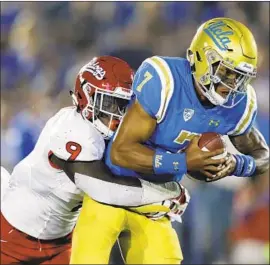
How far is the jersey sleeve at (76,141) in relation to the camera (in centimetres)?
189

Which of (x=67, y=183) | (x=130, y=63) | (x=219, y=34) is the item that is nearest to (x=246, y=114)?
(x=219, y=34)

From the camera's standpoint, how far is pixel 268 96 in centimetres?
306

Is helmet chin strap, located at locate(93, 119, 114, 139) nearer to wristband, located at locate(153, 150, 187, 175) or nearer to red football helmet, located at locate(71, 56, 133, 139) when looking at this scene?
red football helmet, located at locate(71, 56, 133, 139)

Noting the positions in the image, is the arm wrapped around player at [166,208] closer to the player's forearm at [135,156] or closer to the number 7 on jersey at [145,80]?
the player's forearm at [135,156]

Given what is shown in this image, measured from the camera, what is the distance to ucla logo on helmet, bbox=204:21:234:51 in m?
1.85

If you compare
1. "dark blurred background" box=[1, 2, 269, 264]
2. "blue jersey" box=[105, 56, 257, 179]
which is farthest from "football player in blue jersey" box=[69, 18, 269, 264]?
"dark blurred background" box=[1, 2, 269, 264]

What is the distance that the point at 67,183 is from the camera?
1.99 metres

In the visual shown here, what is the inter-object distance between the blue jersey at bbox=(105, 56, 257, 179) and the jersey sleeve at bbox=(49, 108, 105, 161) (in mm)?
62

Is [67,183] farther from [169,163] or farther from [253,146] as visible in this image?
[253,146]

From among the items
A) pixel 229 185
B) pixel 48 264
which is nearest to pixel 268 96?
pixel 229 185

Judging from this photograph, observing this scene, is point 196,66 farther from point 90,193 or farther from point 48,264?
point 48,264

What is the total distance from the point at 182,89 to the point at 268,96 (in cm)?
123

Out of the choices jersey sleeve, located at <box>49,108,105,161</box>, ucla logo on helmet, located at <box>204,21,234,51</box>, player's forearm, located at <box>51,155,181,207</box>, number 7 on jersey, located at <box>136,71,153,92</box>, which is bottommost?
player's forearm, located at <box>51,155,181,207</box>

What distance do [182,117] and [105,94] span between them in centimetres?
19
